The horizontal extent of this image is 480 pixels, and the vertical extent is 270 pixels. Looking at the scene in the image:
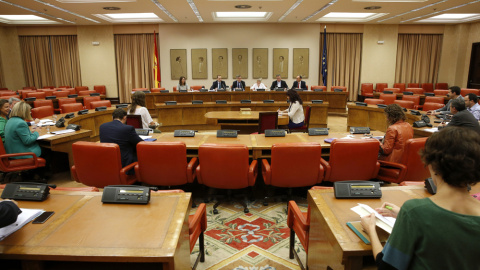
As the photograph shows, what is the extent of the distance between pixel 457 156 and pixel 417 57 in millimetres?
13345

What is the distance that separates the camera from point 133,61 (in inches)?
473

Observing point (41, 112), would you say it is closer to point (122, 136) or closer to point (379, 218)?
point (122, 136)

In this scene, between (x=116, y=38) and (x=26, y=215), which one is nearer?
Result: (x=26, y=215)

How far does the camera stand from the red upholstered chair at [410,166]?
3008 mm

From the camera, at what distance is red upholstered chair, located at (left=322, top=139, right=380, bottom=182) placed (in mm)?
3006

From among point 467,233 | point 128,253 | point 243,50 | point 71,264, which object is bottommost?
point 71,264

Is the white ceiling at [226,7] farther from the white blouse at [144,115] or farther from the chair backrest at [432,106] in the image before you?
the white blouse at [144,115]

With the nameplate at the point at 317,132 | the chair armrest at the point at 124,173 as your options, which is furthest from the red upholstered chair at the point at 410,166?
the chair armrest at the point at 124,173

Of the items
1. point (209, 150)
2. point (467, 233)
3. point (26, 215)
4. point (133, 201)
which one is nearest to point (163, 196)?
point (133, 201)

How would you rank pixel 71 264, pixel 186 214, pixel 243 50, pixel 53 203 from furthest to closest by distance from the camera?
1. pixel 243 50
2. pixel 53 203
3. pixel 186 214
4. pixel 71 264

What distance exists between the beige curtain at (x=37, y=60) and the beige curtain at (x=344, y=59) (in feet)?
35.8

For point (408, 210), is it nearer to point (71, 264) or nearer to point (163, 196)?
point (163, 196)

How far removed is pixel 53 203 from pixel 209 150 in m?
1.44

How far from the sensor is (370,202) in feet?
5.64
